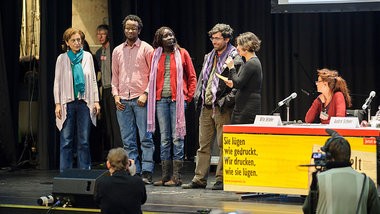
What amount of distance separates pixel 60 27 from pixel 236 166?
11.7 ft

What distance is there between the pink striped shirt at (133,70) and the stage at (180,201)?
0.93 m

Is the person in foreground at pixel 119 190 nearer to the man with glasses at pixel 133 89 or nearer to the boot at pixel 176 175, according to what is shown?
the boot at pixel 176 175

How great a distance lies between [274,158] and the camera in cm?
495

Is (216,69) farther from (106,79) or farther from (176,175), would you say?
(106,79)

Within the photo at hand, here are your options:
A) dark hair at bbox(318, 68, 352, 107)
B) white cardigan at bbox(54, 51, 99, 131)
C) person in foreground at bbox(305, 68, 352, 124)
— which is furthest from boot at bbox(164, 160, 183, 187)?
dark hair at bbox(318, 68, 352, 107)

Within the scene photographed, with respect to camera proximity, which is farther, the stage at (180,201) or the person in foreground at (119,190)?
the stage at (180,201)

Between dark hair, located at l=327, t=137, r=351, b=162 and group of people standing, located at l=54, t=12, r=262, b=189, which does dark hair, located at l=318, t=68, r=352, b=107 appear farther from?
dark hair, located at l=327, t=137, r=351, b=162

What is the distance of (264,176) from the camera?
498 centimetres

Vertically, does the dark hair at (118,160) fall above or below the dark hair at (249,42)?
below

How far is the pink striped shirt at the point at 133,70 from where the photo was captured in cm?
598

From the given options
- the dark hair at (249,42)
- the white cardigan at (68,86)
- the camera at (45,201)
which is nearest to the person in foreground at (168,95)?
the white cardigan at (68,86)

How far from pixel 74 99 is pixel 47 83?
177 cm

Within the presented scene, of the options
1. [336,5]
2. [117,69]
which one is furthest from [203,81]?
[336,5]

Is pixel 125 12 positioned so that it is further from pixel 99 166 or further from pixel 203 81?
pixel 203 81
